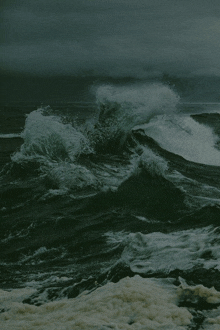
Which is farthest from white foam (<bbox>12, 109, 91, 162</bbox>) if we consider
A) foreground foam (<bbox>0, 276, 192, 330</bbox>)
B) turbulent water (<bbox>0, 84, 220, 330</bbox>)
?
foreground foam (<bbox>0, 276, 192, 330</bbox>)

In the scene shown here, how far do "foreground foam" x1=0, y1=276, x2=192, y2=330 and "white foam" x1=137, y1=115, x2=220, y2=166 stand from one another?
16.0 m

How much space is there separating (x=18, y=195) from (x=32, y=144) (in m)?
5.61

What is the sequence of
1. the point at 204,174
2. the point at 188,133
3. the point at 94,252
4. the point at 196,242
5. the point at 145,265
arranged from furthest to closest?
1. the point at 188,133
2. the point at 204,174
3. the point at 94,252
4. the point at 196,242
5. the point at 145,265

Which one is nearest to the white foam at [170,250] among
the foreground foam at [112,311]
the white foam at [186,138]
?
the foreground foam at [112,311]

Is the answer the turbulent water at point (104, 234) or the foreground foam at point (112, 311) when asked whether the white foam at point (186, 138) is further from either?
the foreground foam at point (112, 311)

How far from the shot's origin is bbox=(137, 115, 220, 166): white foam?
22.2 m

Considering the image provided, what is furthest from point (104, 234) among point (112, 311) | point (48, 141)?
point (48, 141)

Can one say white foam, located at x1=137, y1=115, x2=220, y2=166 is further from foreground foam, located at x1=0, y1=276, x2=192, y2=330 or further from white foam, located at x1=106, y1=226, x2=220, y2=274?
foreground foam, located at x1=0, y1=276, x2=192, y2=330

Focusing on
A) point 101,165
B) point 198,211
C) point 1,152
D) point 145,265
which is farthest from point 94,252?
point 1,152

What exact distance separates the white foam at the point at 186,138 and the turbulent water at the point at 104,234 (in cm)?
54

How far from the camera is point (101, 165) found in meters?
16.7

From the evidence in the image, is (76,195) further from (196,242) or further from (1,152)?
(1,152)

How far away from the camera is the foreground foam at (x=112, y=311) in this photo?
165 inches

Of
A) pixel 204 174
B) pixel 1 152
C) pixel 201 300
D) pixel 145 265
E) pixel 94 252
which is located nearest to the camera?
pixel 201 300
